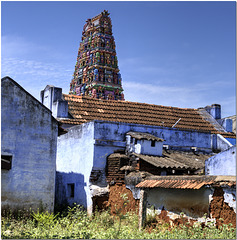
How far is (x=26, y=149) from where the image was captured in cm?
Result: 1449

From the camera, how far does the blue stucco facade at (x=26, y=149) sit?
14.0 m

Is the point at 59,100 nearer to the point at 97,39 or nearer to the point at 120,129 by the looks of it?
the point at 120,129

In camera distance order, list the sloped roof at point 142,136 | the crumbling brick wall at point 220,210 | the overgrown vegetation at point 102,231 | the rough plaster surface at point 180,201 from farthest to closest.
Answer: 1. the sloped roof at point 142,136
2. the rough plaster surface at point 180,201
3. the crumbling brick wall at point 220,210
4. the overgrown vegetation at point 102,231

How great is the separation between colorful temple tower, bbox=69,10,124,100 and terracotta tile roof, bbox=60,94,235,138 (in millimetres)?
11337

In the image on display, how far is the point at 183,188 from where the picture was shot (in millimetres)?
12633

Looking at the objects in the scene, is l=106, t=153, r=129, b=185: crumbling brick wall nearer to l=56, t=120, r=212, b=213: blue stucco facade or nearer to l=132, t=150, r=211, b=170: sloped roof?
l=56, t=120, r=212, b=213: blue stucco facade

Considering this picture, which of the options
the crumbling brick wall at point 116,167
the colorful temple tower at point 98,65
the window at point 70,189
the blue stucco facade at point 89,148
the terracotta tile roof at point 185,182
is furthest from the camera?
the colorful temple tower at point 98,65

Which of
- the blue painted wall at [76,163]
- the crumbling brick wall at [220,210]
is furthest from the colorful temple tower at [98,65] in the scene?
the crumbling brick wall at [220,210]

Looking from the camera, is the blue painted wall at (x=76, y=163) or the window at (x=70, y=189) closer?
the blue painted wall at (x=76, y=163)

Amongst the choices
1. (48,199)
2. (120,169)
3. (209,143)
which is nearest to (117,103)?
(209,143)

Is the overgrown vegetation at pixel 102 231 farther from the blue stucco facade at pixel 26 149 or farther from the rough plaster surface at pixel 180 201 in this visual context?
the blue stucco facade at pixel 26 149

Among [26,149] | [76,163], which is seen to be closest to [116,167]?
[76,163]

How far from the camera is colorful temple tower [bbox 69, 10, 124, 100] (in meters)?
36.3

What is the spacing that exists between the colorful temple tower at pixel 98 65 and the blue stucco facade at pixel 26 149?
68.6 ft
